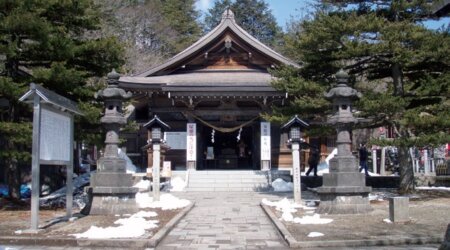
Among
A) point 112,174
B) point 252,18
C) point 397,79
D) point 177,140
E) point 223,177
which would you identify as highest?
point 252,18

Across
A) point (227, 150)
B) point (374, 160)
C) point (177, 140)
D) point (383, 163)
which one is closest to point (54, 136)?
point (177, 140)

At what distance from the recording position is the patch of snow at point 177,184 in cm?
2147

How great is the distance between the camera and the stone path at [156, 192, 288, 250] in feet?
29.9

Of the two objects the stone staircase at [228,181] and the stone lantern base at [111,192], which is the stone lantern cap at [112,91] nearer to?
the stone lantern base at [111,192]

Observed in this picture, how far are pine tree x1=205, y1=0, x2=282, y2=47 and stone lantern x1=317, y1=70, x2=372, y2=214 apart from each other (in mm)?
44313

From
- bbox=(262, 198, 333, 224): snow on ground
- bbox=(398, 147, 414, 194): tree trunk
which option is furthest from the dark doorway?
bbox=(262, 198, 333, 224): snow on ground

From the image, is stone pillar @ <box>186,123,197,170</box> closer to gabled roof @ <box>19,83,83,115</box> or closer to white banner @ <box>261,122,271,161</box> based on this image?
white banner @ <box>261,122,271,161</box>

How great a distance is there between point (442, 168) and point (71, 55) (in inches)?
709

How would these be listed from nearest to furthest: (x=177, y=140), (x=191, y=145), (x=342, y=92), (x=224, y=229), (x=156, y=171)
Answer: (x=224, y=229)
(x=342, y=92)
(x=156, y=171)
(x=191, y=145)
(x=177, y=140)

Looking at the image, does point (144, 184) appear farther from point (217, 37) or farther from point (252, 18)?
point (252, 18)

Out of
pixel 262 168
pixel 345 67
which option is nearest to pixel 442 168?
pixel 262 168

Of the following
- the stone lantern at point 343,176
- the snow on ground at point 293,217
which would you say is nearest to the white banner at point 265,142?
the snow on ground at point 293,217

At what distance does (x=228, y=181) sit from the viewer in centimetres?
2239

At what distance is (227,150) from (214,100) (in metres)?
4.66
